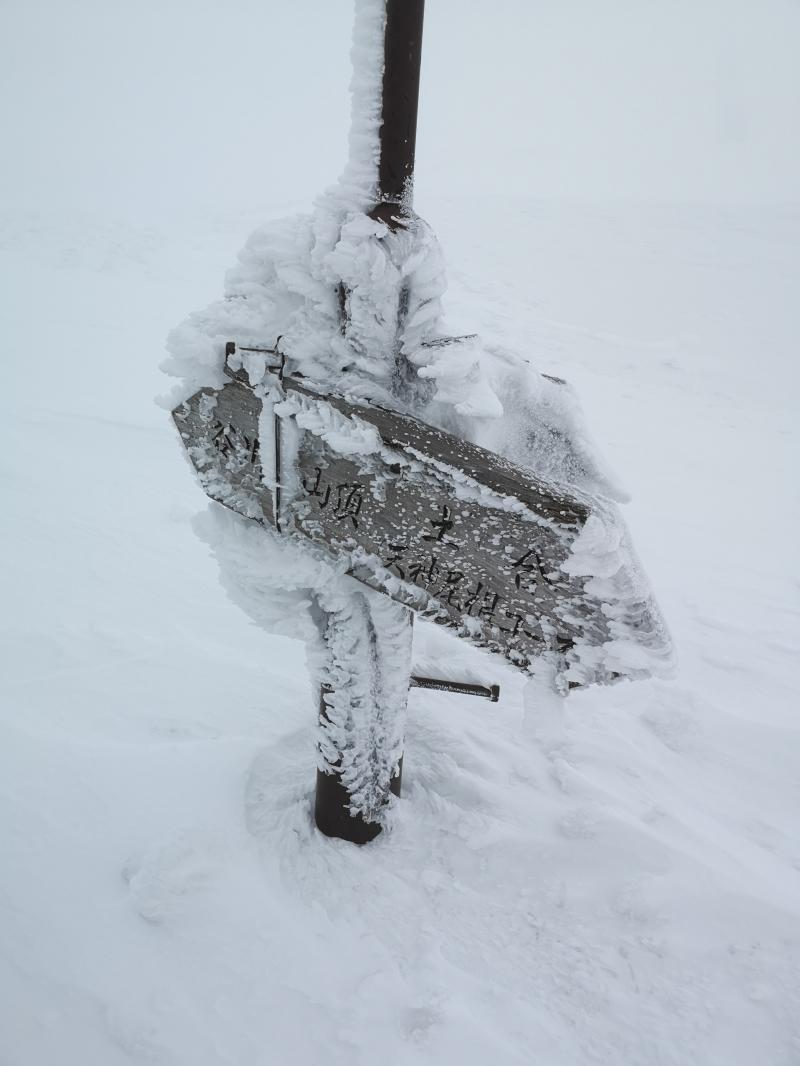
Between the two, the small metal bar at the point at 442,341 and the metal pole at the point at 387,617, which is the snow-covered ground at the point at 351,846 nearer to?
the metal pole at the point at 387,617

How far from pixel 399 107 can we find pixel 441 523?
71 cm

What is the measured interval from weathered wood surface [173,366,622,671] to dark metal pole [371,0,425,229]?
0.37 m

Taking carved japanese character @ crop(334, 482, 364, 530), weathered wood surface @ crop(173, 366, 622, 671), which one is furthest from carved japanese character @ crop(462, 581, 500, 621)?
carved japanese character @ crop(334, 482, 364, 530)

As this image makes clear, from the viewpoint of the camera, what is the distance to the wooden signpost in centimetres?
100

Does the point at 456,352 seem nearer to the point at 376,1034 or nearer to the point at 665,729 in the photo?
the point at 376,1034

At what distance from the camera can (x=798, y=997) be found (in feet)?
4.61

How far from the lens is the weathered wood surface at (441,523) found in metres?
1.00

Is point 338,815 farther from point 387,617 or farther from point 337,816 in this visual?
point 387,617

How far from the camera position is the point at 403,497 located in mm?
1073

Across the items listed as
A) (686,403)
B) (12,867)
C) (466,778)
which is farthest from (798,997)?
(686,403)

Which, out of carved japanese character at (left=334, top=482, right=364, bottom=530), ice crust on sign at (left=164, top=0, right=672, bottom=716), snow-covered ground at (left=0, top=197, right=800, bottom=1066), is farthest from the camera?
snow-covered ground at (left=0, top=197, right=800, bottom=1066)

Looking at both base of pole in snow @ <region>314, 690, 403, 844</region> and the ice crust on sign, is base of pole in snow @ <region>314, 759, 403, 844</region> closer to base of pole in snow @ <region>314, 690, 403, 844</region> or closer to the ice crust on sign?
base of pole in snow @ <region>314, 690, 403, 844</region>

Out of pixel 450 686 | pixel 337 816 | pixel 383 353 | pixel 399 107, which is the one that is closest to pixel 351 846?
pixel 337 816

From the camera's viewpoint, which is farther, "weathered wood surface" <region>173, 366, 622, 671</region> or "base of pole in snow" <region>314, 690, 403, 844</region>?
"base of pole in snow" <region>314, 690, 403, 844</region>
